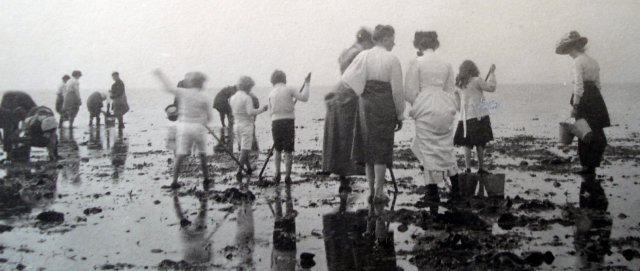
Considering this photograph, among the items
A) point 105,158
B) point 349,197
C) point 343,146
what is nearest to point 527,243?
point 349,197

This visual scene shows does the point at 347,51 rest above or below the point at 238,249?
above

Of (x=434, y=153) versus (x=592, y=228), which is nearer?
(x=592, y=228)

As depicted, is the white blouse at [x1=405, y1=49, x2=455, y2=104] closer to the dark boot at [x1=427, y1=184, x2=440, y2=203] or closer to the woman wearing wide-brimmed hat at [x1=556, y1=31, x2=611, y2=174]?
the dark boot at [x1=427, y1=184, x2=440, y2=203]


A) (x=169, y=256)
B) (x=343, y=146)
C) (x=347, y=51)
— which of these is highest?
(x=347, y=51)

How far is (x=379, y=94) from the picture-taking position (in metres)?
6.64

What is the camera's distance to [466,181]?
337 inches

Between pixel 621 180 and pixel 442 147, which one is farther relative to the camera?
pixel 621 180

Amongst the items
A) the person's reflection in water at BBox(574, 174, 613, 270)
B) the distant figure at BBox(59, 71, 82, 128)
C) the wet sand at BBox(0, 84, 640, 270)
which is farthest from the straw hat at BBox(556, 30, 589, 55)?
the distant figure at BBox(59, 71, 82, 128)

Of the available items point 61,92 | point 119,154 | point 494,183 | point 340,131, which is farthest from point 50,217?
point 61,92

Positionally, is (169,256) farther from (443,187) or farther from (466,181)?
(466,181)

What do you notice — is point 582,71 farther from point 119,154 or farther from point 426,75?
point 119,154

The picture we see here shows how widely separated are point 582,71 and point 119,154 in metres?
10.8

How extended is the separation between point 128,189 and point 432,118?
15.7ft

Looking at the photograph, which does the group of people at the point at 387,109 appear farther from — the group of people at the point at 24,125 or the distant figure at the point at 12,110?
the distant figure at the point at 12,110
